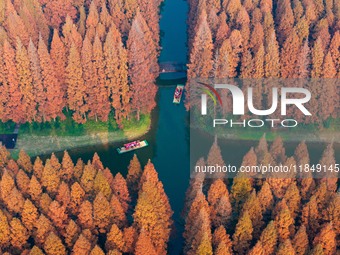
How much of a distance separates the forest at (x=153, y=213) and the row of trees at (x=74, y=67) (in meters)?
13.9

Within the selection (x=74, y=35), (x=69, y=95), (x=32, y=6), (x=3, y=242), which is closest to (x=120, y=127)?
(x=69, y=95)

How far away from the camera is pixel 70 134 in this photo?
3115 inches

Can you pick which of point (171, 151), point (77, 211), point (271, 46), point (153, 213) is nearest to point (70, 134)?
point (171, 151)

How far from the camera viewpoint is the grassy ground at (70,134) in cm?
7731

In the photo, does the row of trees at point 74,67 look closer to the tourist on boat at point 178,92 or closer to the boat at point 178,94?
the boat at point 178,94

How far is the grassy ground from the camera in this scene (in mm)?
77312

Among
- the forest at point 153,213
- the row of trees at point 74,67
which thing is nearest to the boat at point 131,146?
the row of trees at point 74,67

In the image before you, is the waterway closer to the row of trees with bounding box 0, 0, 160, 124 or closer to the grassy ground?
the grassy ground

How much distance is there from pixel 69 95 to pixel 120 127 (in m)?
7.75

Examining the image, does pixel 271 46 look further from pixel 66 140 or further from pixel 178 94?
pixel 66 140

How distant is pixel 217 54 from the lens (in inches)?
3034

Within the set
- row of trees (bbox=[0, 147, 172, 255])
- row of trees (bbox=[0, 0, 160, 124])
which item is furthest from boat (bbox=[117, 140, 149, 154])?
row of trees (bbox=[0, 147, 172, 255])

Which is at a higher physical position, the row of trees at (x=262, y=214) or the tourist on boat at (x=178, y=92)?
the tourist on boat at (x=178, y=92)

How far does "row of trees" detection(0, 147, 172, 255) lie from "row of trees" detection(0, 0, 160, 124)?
14554 millimetres
